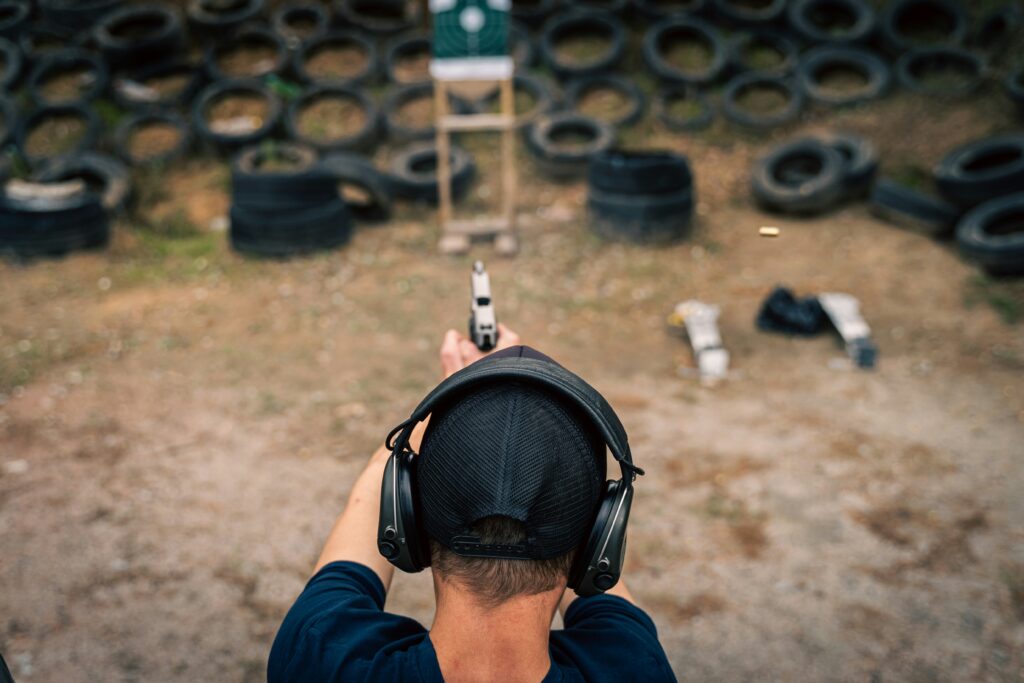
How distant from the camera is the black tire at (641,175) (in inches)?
256

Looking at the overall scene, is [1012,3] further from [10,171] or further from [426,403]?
[10,171]

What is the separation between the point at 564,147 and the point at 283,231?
130 inches

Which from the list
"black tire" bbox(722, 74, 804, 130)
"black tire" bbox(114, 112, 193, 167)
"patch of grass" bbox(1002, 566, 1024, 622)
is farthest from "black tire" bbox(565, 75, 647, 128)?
"patch of grass" bbox(1002, 566, 1024, 622)

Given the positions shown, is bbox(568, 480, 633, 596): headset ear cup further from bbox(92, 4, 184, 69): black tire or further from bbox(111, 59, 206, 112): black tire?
bbox(92, 4, 184, 69): black tire

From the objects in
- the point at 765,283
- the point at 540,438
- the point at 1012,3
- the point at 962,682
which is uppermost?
the point at 540,438

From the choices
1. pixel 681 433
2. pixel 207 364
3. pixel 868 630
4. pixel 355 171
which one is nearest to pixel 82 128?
pixel 355 171

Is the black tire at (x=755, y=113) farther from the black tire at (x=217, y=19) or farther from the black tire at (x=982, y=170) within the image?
the black tire at (x=217, y=19)

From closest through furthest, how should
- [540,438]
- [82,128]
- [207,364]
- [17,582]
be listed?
[540,438]
[17,582]
[207,364]
[82,128]

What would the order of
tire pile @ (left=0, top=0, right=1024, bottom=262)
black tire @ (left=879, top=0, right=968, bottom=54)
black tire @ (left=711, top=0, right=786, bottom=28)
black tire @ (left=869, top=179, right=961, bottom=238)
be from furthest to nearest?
black tire @ (left=711, top=0, right=786, bottom=28)
black tire @ (left=879, top=0, right=968, bottom=54)
tire pile @ (left=0, top=0, right=1024, bottom=262)
black tire @ (left=869, top=179, right=961, bottom=238)

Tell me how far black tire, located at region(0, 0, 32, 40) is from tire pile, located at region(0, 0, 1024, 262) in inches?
0.9

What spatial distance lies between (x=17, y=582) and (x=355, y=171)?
15.4 feet

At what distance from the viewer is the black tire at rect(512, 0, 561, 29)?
9.79m

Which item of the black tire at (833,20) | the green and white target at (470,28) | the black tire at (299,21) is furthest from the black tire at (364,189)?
the black tire at (833,20)

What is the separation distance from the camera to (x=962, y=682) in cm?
280
